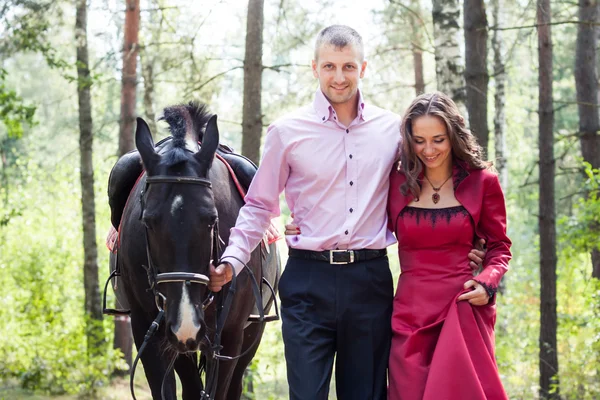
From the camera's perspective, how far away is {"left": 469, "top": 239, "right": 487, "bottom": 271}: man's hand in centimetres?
385

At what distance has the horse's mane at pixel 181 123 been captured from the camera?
4.11 meters

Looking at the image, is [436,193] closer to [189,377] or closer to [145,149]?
[145,149]

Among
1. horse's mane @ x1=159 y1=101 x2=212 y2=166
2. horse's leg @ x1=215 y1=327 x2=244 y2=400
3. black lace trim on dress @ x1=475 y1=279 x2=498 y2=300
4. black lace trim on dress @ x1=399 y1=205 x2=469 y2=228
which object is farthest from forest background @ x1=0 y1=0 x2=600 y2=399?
black lace trim on dress @ x1=475 y1=279 x2=498 y2=300

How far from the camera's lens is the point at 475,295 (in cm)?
371

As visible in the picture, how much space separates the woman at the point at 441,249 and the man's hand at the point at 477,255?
30 millimetres

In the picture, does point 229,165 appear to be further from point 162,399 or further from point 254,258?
point 162,399

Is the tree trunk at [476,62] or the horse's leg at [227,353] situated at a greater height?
the tree trunk at [476,62]

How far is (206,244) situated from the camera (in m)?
3.93

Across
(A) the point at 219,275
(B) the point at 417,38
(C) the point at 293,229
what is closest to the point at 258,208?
(C) the point at 293,229

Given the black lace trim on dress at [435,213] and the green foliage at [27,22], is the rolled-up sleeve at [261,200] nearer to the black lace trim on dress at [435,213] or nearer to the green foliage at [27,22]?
the black lace trim on dress at [435,213]

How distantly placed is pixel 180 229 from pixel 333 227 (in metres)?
0.76


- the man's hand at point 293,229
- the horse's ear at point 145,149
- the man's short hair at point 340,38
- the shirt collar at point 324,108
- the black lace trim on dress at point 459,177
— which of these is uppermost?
the man's short hair at point 340,38

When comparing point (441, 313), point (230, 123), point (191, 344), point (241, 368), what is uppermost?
point (230, 123)

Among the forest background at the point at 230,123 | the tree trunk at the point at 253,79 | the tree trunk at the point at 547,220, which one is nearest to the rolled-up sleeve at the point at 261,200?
the forest background at the point at 230,123
